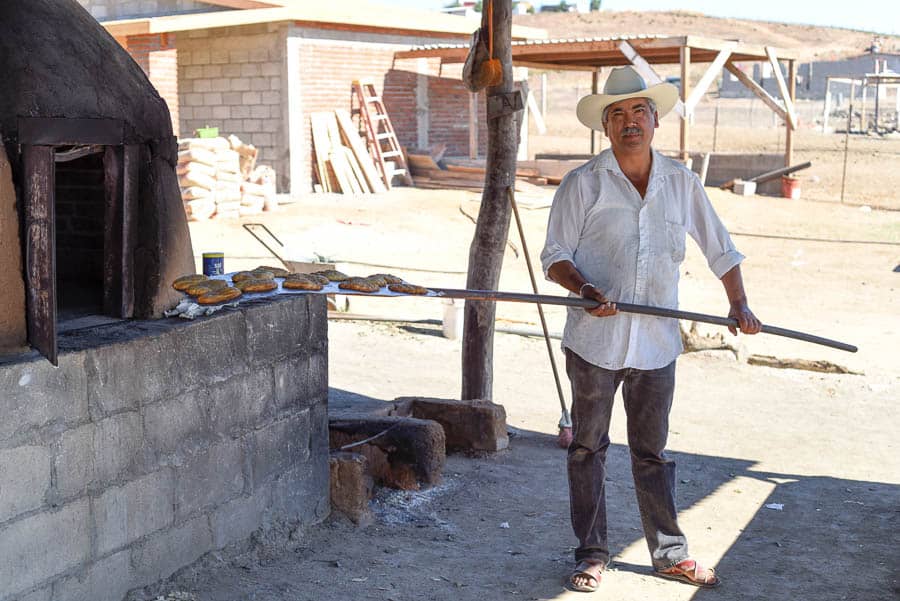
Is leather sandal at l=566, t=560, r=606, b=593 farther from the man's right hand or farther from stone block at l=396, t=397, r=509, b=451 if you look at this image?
stone block at l=396, t=397, r=509, b=451

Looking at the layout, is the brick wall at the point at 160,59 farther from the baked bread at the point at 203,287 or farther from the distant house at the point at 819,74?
the distant house at the point at 819,74

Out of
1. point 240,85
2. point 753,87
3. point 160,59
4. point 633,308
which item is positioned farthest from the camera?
point 753,87

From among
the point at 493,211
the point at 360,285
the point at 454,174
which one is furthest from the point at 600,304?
the point at 454,174

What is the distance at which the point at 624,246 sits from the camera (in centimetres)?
423

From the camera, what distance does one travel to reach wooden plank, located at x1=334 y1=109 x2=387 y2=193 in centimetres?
1986

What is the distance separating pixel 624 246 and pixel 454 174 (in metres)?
17.3

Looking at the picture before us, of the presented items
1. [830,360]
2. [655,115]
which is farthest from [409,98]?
[655,115]

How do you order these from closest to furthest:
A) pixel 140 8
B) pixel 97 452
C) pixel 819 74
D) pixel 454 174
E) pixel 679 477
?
pixel 97 452, pixel 679 477, pixel 140 8, pixel 454 174, pixel 819 74

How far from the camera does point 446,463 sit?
602 cm

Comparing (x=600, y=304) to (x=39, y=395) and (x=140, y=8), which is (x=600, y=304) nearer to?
(x=39, y=395)

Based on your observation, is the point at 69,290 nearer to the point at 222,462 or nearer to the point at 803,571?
the point at 222,462

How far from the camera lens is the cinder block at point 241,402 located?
4.20 m

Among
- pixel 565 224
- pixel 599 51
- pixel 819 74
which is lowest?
pixel 565 224

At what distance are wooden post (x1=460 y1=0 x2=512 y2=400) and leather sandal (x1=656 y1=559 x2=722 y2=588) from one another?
8.39ft
